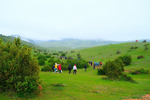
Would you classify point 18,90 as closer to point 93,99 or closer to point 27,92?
point 27,92

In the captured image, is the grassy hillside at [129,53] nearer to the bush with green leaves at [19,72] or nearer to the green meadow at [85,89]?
the green meadow at [85,89]

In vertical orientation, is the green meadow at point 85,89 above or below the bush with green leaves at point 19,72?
below

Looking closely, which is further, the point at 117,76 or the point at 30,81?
the point at 117,76

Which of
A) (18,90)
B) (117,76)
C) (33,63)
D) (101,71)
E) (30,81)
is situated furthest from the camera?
(101,71)

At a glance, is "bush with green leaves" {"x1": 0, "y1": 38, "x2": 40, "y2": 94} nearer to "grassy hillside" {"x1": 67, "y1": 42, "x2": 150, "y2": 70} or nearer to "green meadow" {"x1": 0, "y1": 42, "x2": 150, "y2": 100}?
"green meadow" {"x1": 0, "y1": 42, "x2": 150, "y2": 100}

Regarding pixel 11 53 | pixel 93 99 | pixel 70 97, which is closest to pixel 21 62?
pixel 11 53

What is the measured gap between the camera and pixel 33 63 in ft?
26.8

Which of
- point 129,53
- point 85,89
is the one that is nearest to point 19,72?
point 85,89

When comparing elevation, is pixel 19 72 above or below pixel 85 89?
above

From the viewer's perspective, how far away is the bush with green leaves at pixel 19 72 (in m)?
7.42

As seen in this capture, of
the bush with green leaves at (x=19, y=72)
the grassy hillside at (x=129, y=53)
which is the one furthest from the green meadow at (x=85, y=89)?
the grassy hillside at (x=129, y=53)

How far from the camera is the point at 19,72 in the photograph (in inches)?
312

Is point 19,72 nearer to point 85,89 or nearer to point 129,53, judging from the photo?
point 85,89

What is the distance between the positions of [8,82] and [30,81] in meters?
1.39
